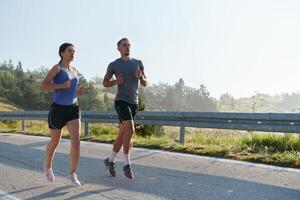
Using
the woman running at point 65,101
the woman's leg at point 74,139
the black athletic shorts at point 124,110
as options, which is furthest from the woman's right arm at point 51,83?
the black athletic shorts at point 124,110

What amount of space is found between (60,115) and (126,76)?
1127 mm

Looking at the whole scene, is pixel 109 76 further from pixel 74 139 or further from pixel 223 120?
pixel 223 120

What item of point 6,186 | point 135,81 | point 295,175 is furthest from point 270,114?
point 6,186

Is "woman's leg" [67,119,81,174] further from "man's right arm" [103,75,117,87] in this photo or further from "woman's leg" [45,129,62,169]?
"man's right arm" [103,75,117,87]

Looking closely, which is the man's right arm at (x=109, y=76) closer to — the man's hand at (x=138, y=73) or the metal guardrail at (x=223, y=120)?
the man's hand at (x=138, y=73)

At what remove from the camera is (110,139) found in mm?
12500

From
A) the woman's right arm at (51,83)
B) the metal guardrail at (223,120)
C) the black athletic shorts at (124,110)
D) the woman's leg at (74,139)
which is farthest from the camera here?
the metal guardrail at (223,120)

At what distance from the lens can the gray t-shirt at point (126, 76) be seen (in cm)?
664

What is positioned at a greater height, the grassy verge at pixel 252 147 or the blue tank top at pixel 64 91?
the blue tank top at pixel 64 91

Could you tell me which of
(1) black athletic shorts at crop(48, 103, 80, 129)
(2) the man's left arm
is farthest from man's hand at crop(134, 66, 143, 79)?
(1) black athletic shorts at crop(48, 103, 80, 129)

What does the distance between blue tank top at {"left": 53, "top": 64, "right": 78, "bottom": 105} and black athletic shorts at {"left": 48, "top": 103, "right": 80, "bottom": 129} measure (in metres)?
0.06

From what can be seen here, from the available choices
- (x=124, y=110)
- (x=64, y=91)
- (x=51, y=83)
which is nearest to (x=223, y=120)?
(x=124, y=110)

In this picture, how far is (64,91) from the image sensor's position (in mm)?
6070

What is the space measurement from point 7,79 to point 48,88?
106m
